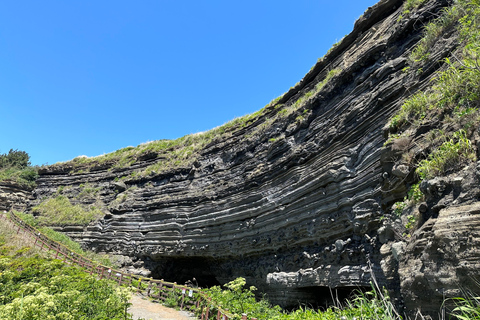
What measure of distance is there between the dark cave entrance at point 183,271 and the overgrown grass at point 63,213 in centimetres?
788

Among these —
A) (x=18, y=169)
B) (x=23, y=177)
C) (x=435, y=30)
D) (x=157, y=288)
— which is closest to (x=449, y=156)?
(x=435, y=30)

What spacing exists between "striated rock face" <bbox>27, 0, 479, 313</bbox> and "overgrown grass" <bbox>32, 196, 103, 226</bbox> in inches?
150

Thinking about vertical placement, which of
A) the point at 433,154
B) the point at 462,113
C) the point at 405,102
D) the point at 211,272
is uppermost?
the point at 405,102

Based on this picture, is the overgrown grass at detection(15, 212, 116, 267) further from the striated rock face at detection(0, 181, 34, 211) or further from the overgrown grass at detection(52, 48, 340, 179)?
the overgrown grass at detection(52, 48, 340, 179)

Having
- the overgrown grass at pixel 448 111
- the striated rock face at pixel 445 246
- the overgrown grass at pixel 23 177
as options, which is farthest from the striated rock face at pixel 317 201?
the overgrown grass at pixel 23 177

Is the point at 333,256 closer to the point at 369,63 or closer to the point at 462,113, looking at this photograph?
the point at 462,113

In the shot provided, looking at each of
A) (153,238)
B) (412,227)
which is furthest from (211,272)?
(412,227)

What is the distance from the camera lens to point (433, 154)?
238 inches

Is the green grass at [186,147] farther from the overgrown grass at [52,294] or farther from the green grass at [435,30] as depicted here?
the overgrown grass at [52,294]

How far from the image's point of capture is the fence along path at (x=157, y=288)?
32.5 ft

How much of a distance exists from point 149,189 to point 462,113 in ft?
67.7

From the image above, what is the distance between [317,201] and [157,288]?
8582 mm

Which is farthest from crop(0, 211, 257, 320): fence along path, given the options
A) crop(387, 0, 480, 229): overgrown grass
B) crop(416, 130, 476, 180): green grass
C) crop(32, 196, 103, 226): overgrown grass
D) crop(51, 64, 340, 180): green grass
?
crop(51, 64, 340, 180): green grass

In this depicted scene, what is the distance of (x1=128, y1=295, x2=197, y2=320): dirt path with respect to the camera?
10.3 m
